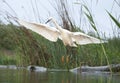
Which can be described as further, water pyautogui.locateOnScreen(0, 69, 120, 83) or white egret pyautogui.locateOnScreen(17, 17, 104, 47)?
white egret pyautogui.locateOnScreen(17, 17, 104, 47)

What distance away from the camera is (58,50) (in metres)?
7.58

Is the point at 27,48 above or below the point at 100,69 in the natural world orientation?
above

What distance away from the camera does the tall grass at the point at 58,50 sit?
650cm

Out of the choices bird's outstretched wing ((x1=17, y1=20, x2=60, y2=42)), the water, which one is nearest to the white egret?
bird's outstretched wing ((x1=17, y1=20, x2=60, y2=42))

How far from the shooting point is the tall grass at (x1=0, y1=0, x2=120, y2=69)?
6.50 meters

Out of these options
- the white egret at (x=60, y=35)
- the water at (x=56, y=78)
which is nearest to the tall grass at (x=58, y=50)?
the white egret at (x=60, y=35)

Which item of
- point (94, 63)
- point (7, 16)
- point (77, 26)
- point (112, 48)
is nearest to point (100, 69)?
point (112, 48)

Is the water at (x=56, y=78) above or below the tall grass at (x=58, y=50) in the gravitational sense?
below

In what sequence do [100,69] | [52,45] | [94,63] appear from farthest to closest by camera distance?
[52,45]
[94,63]
[100,69]

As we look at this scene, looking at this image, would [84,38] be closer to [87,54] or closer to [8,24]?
[87,54]

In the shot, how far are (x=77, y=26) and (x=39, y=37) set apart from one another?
110cm

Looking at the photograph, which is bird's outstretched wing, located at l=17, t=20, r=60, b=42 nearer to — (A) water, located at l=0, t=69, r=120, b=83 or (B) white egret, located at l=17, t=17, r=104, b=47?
(B) white egret, located at l=17, t=17, r=104, b=47

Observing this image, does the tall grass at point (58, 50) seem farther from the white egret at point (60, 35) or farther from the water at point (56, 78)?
the water at point (56, 78)

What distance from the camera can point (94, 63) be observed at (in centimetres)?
700
